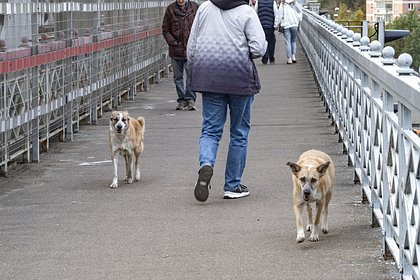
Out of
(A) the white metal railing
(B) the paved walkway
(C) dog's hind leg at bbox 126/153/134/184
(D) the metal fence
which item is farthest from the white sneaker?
(D) the metal fence

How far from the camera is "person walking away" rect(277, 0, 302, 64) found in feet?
104

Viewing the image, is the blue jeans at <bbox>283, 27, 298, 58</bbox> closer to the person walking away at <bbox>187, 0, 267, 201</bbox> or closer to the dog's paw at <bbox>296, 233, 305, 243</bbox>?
the person walking away at <bbox>187, 0, 267, 201</bbox>

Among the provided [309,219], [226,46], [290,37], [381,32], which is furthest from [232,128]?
[290,37]

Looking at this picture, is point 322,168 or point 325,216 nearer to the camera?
point 322,168

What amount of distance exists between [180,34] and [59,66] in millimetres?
4883

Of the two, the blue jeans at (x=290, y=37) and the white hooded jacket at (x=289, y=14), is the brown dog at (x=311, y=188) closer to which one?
the blue jeans at (x=290, y=37)

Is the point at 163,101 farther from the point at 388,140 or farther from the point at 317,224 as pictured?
the point at 388,140

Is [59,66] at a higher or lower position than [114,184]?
higher

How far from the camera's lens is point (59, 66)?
1495 cm

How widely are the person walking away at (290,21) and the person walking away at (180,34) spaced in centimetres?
1149

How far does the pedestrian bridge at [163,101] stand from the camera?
7.10 m

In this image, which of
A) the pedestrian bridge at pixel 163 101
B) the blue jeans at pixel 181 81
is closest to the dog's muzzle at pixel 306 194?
the pedestrian bridge at pixel 163 101

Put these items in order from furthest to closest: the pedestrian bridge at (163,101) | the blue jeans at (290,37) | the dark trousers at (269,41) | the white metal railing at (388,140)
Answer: the blue jeans at (290,37) → the dark trousers at (269,41) → the pedestrian bridge at (163,101) → the white metal railing at (388,140)

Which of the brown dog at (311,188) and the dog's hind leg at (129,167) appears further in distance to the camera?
the dog's hind leg at (129,167)
